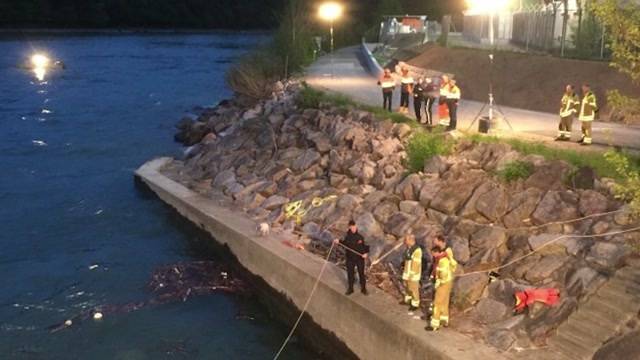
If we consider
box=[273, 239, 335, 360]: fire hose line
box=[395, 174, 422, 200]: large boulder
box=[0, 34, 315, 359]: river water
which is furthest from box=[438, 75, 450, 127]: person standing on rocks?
box=[0, 34, 315, 359]: river water

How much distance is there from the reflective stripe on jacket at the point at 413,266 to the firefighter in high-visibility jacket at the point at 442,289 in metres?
0.62

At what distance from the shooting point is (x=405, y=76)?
24.2 meters

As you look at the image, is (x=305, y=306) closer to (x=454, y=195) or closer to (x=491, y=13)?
(x=454, y=195)

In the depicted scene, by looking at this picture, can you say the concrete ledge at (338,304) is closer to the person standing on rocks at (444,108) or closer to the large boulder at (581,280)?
the large boulder at (581,280)

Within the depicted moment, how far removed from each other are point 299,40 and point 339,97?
56.3ft

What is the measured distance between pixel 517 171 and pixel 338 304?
16.8ft

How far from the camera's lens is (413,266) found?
13500 millimetres

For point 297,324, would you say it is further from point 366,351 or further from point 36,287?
point 36,287

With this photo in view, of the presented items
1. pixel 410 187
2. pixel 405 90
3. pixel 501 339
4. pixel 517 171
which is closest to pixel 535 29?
pixel 405 90

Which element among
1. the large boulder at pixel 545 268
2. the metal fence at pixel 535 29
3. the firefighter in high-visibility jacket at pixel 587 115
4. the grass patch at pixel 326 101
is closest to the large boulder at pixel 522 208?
the large boulder at pixel 545 268

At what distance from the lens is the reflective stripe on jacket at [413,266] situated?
13.5m

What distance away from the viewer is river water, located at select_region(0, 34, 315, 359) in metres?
15.9

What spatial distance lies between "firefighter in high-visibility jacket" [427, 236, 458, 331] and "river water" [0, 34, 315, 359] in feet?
12.3

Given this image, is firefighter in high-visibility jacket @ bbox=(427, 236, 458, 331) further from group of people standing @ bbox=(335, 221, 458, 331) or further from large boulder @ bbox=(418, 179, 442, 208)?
large boulder @ bbox=(418, 179, 442, 208)
